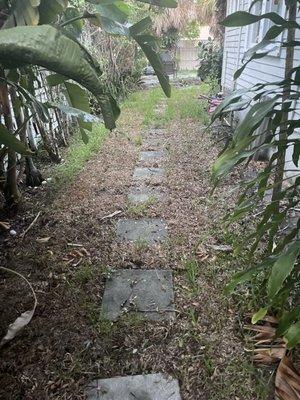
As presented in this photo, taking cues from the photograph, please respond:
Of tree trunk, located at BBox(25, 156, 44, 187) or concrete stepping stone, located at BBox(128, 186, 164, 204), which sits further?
tree trunk, located at BBox(25, 156, 44, 187)

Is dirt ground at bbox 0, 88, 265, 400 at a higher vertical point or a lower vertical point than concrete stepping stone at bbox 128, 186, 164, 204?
higher

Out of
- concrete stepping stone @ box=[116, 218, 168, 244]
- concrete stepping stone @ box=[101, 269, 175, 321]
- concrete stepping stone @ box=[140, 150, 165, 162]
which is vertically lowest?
concrete stepping stone @ box=[140, 150, 165, 162]

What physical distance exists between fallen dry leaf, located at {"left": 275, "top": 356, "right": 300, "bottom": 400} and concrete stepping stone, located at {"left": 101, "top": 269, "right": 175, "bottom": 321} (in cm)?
57

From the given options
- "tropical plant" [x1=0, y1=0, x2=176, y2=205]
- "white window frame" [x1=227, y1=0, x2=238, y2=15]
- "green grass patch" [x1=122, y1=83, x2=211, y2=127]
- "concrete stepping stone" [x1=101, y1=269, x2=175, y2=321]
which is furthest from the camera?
"white window frame" [x1=227, y1=0, x2=238, y2=15]

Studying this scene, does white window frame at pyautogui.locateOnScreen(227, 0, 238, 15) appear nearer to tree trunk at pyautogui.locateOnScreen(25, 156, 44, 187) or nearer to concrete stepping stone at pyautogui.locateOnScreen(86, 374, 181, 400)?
tree trunk at pyautogui.locateOnScreen(25, 156, 44, 187)

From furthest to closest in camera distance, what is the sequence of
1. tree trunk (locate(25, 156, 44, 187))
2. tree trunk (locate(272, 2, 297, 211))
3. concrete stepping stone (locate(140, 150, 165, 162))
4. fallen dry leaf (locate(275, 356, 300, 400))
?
concrete stepping stone (locate(140, 150, 165, 162)) < tree trunk (locate(25, 156, 44, 187)) < tree trunk (locate(272, 2, 297, 211)) < fallen dry leaf (locate(275, 356, 300, 400))

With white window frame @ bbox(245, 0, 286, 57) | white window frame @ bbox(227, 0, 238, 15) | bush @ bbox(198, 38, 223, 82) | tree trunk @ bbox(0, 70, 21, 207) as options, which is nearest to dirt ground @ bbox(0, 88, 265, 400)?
tree trunk @ bbox(0, 70, 21, 207)

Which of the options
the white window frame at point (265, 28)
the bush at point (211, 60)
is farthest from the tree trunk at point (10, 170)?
the bush at point (211, 60)

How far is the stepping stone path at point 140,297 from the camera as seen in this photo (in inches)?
54.7

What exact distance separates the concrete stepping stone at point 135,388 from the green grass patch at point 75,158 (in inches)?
87.7

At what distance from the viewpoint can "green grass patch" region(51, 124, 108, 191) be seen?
3.54 meters

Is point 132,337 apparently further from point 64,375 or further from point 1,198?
point 1,198

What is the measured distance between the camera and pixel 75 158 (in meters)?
4.18

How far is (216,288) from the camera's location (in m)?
1.95
